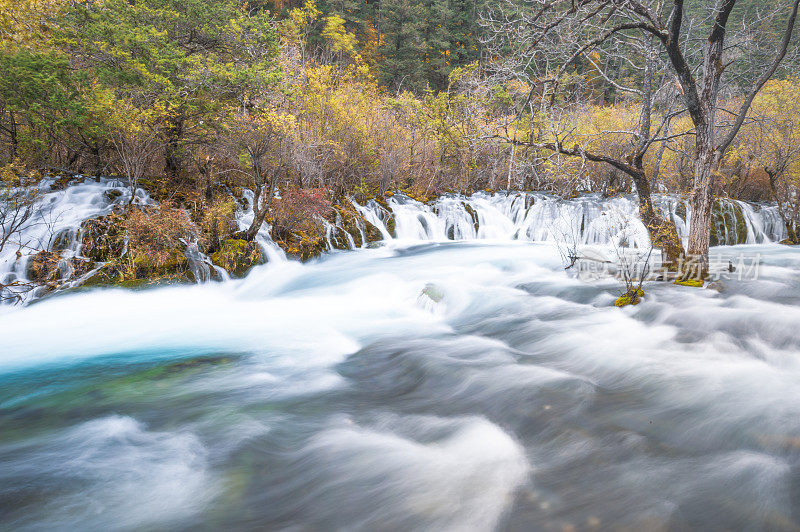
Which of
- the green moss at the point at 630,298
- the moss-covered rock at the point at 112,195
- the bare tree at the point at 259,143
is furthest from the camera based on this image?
the moss-covered rock at the point at 112,195

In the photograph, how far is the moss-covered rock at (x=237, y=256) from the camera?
966 cm

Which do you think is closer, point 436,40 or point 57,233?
point 57,233

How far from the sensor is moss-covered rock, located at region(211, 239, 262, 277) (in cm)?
966

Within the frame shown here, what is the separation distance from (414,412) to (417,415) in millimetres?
63

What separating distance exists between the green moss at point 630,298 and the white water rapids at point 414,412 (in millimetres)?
204

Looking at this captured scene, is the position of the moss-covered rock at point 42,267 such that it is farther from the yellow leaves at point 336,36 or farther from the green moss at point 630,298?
the yellow leaves at point 336,36

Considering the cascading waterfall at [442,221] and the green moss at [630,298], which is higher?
the cascading waterfall at [442,221]

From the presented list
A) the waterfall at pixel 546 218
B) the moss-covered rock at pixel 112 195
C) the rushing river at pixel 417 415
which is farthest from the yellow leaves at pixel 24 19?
the waterfall at pixel 546 218

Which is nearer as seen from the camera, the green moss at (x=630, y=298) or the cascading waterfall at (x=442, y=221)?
the green moss at (x=630, y=298)

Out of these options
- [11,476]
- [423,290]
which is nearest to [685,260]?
[423,290]

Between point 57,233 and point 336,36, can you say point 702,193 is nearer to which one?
point 57,233

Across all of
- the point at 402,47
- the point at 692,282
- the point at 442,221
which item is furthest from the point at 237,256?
the point at 402,47

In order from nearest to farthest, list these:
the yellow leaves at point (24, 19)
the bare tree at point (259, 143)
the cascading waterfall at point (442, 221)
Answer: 1. the cascading waterfall at point (442, 221)
2. the yellow leaves at point (24, 19)
3. the bare tree at point (259, 143)

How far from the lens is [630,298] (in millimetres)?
6418
